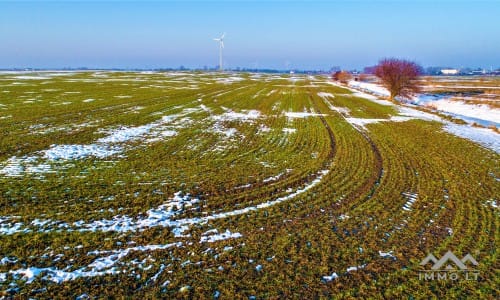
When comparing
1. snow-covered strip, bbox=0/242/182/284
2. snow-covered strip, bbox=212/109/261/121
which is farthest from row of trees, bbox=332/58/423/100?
snow-covered strip, bbox=0/242/182/284

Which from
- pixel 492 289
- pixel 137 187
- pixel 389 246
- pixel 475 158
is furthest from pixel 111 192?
pixel 475 158

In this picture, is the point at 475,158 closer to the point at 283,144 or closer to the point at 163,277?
the point at 283,144

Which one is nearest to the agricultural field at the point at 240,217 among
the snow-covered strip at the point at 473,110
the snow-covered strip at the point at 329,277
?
the snow-covered strip at the point at 329,277

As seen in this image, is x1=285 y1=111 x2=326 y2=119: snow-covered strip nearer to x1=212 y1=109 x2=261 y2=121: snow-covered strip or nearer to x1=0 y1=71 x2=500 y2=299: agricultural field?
x1=212 y1=109 x2=261 y2=121: snow-covered strip

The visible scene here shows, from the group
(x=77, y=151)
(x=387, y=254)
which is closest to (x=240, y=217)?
(x=387, y=254)

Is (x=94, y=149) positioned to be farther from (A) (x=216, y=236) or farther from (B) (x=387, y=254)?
(B) (x=387, y=254)

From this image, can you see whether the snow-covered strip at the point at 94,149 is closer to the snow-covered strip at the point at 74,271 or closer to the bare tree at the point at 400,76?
the snow-covered strip at the point at 74,271
